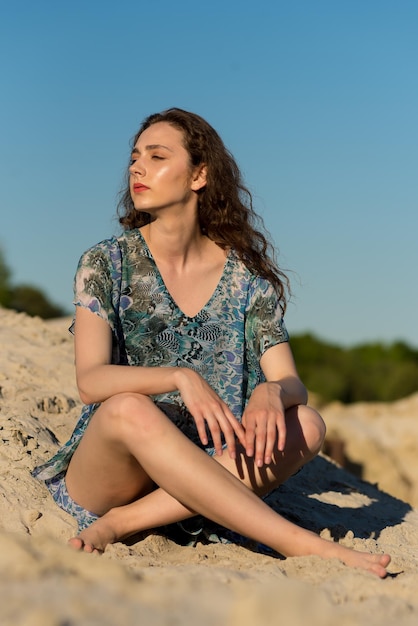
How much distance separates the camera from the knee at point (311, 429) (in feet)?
11.9

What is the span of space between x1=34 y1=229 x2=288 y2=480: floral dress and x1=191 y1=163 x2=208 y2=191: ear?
0.36m

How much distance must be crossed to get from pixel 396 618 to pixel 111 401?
1302 mm

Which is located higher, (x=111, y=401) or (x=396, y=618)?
(x=111, y=401)

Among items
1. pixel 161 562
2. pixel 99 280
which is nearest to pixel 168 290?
pixel 99 280

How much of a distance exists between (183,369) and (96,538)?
0.74 metres

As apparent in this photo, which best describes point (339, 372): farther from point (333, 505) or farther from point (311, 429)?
point (311, 429)

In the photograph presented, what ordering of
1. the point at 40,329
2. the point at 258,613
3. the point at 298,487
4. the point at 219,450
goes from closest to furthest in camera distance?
the point at 258,613
the point at 219,450
the point at 298,487
the point at 40,329

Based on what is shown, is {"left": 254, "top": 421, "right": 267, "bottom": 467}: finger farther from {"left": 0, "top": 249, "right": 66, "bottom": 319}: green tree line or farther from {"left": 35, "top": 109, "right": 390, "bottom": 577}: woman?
{"left": 0, "top": 249, "right": 66, "bottom": 319}: green tree line

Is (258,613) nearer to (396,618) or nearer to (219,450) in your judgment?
(396,618)

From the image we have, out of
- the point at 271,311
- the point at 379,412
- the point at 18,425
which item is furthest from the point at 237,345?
the point at 379,412

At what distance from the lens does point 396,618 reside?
2555 mm

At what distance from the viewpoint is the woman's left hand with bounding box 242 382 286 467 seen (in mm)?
3342

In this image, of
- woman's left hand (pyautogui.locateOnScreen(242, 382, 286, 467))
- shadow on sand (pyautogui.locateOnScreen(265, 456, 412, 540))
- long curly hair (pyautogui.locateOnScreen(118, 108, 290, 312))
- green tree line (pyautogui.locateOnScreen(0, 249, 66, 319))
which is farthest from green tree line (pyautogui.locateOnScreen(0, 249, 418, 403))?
woman's left hand (pyautogui.locateOnScreen(242, 382, 286, 467))

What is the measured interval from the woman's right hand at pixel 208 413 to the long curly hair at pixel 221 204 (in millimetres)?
954
